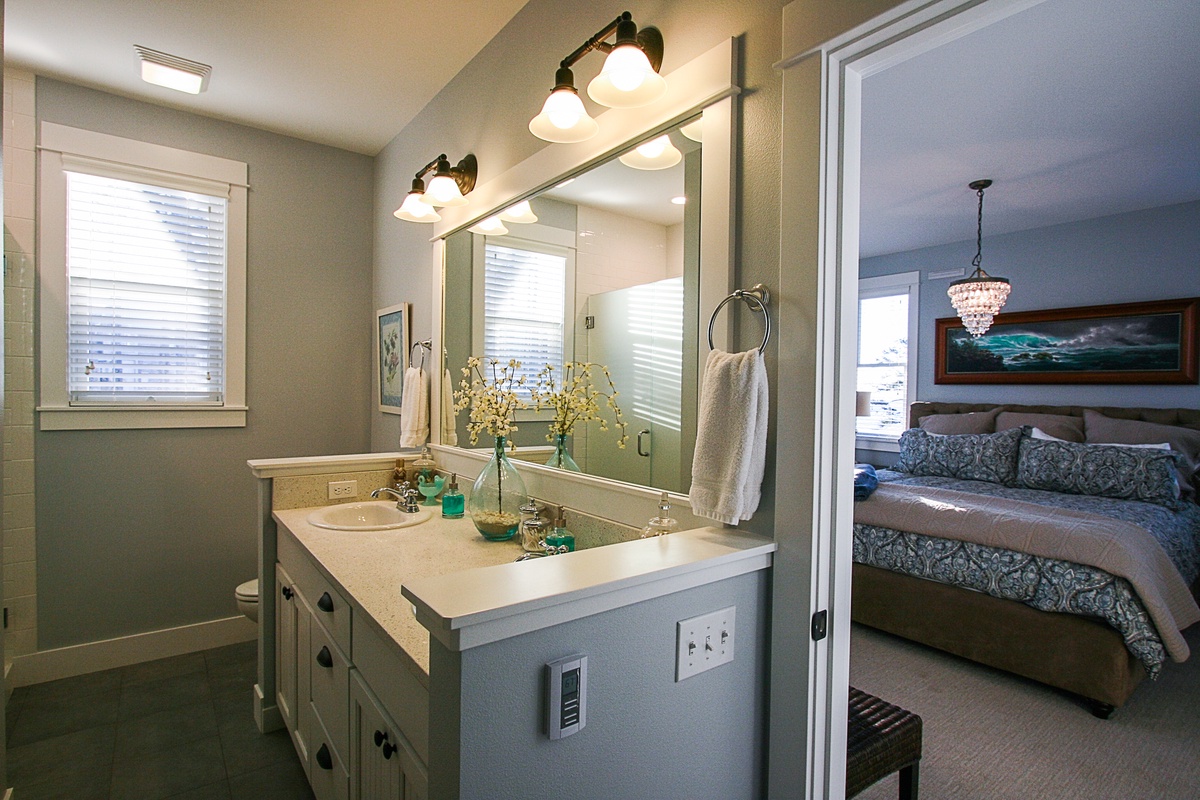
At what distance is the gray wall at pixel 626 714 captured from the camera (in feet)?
2.88

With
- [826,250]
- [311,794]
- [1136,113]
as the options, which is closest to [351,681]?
[311,794]

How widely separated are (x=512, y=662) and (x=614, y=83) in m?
1.25

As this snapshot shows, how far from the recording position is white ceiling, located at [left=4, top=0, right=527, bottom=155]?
7.09ft

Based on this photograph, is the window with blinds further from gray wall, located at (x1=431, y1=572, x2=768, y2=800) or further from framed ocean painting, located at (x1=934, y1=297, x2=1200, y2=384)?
framed ocean painting, located at (x1=934, y1=297, x2=1200, y2=384)

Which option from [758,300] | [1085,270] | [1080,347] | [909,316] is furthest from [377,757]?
[909,316]

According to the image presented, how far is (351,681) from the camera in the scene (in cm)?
145

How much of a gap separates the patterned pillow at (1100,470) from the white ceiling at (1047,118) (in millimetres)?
1600

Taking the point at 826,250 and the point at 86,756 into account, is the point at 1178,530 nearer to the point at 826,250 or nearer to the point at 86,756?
the point at 826,250

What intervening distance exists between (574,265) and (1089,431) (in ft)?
13.4

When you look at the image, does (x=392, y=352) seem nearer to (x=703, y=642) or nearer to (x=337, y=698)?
(x=337, y=698)

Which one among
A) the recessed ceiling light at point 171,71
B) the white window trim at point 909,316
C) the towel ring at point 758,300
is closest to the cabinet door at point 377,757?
the towel ring at point 758,300

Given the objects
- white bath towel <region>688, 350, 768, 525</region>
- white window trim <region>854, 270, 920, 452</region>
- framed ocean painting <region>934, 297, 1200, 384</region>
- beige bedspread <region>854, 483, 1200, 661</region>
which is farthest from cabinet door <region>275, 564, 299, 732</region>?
framed ocean painting <region>934, 297, 1200, 384</region>

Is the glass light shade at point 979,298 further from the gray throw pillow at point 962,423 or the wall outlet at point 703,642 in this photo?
the wall outlet at point 703,642

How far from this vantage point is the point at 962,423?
4715 millimetres
